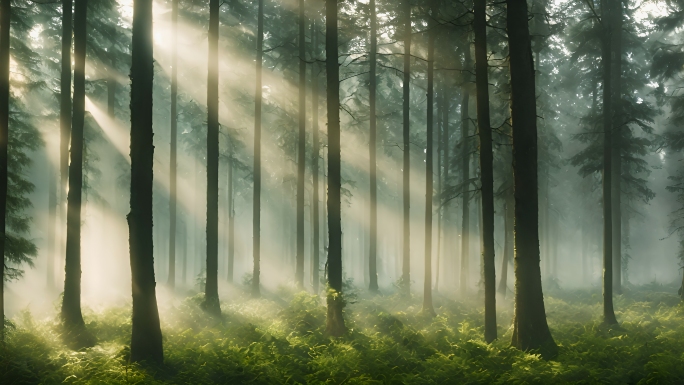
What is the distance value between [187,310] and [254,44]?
1507 centimetres

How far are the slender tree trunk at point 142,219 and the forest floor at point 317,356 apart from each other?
544 mm

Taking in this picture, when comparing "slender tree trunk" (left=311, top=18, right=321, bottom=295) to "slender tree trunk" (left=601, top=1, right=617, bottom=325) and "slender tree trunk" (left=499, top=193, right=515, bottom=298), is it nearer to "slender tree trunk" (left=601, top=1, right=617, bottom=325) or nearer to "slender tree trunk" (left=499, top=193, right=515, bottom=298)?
"slender tree trunk" (left=499, top=193, right=515, bottom=298)

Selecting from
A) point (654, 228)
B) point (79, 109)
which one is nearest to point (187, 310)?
point (79, 109)

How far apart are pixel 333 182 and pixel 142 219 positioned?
16.7ft

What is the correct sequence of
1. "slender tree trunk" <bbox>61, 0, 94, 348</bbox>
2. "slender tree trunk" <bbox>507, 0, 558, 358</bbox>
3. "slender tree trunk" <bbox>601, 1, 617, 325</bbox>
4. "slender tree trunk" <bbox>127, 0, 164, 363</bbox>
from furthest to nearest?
1. "slender tree trunk" <bbox>601, 1, 617, 325</bbox>
2. "slender tree trunk" <bbox>61, 0, 94, 348</bbox>
3. "slender tree trunk" <bbox>507, 0, 558, 358</bbox>
4. "slender tree trunk" <bbox>127, 0, 164, 363</bbox>

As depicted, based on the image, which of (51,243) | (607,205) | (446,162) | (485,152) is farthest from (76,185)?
(446,162)

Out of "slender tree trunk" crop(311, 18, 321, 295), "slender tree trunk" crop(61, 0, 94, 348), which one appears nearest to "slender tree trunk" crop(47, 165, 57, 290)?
"slender tree trunk" crop(311, 18, 321, 295)

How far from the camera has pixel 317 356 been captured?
11.1 meters

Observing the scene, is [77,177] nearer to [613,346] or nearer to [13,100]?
[13,100]

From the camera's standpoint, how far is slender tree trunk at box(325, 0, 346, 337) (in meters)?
13.5

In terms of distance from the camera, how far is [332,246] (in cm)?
1364

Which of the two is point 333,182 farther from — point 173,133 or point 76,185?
point 173,133

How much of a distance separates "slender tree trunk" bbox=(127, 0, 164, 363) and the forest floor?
0.54m

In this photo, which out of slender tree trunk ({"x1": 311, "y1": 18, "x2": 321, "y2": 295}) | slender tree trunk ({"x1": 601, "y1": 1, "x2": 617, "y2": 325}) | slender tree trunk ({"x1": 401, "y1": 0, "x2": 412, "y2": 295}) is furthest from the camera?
slender tree trunk ({"x1": 311, "y1": 18, "x2": 321, "y2": 295})
